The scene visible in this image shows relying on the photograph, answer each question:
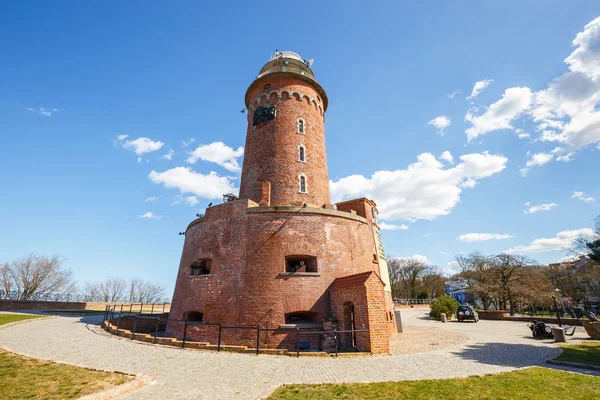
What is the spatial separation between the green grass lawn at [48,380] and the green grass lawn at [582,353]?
12554mm

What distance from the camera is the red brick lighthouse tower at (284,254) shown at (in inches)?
461

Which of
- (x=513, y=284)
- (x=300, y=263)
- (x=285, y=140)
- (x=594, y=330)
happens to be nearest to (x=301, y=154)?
(x=285, y=140)

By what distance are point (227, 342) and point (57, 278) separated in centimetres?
4524

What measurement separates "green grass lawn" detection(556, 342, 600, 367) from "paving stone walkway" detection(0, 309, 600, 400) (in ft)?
1.30

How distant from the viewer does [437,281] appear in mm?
61219

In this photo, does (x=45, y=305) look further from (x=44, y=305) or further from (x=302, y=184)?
(x=302, y=184)

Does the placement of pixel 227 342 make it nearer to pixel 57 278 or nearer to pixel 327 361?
pixel 327 361

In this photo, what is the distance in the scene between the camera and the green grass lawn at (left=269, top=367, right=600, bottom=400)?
5668 mm

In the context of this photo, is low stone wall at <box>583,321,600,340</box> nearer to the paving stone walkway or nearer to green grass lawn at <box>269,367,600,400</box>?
the paving stone walkway

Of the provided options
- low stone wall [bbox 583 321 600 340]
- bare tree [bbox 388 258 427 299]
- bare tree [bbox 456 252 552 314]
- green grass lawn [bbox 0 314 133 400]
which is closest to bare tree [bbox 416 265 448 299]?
bare tree [bbox 388 258 427 299]

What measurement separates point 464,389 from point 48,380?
9.07 metres

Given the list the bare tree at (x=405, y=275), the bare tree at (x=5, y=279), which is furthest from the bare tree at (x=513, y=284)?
the bare tree at (x=5, y=279)

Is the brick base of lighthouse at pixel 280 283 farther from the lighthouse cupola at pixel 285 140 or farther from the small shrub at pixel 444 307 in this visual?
the small shrub at pixel 444 307

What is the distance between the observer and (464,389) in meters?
6.11
